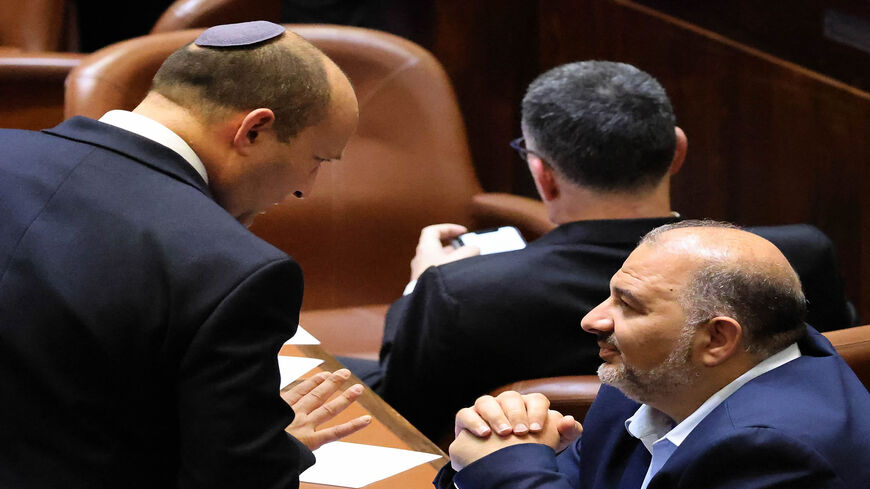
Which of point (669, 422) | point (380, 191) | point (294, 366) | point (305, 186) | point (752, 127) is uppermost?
point (305, 186)

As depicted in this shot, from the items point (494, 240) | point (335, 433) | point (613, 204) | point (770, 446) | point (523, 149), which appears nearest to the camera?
point (770, 446)

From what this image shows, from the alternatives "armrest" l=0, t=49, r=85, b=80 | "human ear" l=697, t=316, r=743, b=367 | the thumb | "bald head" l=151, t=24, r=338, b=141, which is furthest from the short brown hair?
"armrest" l=0, t=49, r=85, b=80

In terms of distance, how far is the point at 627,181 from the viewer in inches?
76.3

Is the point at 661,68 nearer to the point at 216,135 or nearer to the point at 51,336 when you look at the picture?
Result: the point at 216,135

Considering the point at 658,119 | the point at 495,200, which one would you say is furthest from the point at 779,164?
the point at 658,119

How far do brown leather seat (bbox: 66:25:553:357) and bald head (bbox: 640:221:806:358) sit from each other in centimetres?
152

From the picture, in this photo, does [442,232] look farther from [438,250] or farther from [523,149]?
[523,149]

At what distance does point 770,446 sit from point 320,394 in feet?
2.01

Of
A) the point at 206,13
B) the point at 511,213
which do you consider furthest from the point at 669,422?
the point at 206,13

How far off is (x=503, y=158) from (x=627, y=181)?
6.53 ft

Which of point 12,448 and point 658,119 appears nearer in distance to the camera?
point 12,448

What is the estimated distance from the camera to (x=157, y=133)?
49.9 inches

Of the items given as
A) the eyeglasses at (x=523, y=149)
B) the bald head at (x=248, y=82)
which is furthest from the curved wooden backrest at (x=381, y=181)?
the bald head at (x=248, y=82)

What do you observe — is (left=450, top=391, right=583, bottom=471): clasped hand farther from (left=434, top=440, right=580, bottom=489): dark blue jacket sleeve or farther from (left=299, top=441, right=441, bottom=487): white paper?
(left=299, top=441, right=441, bottom=487): white paper
